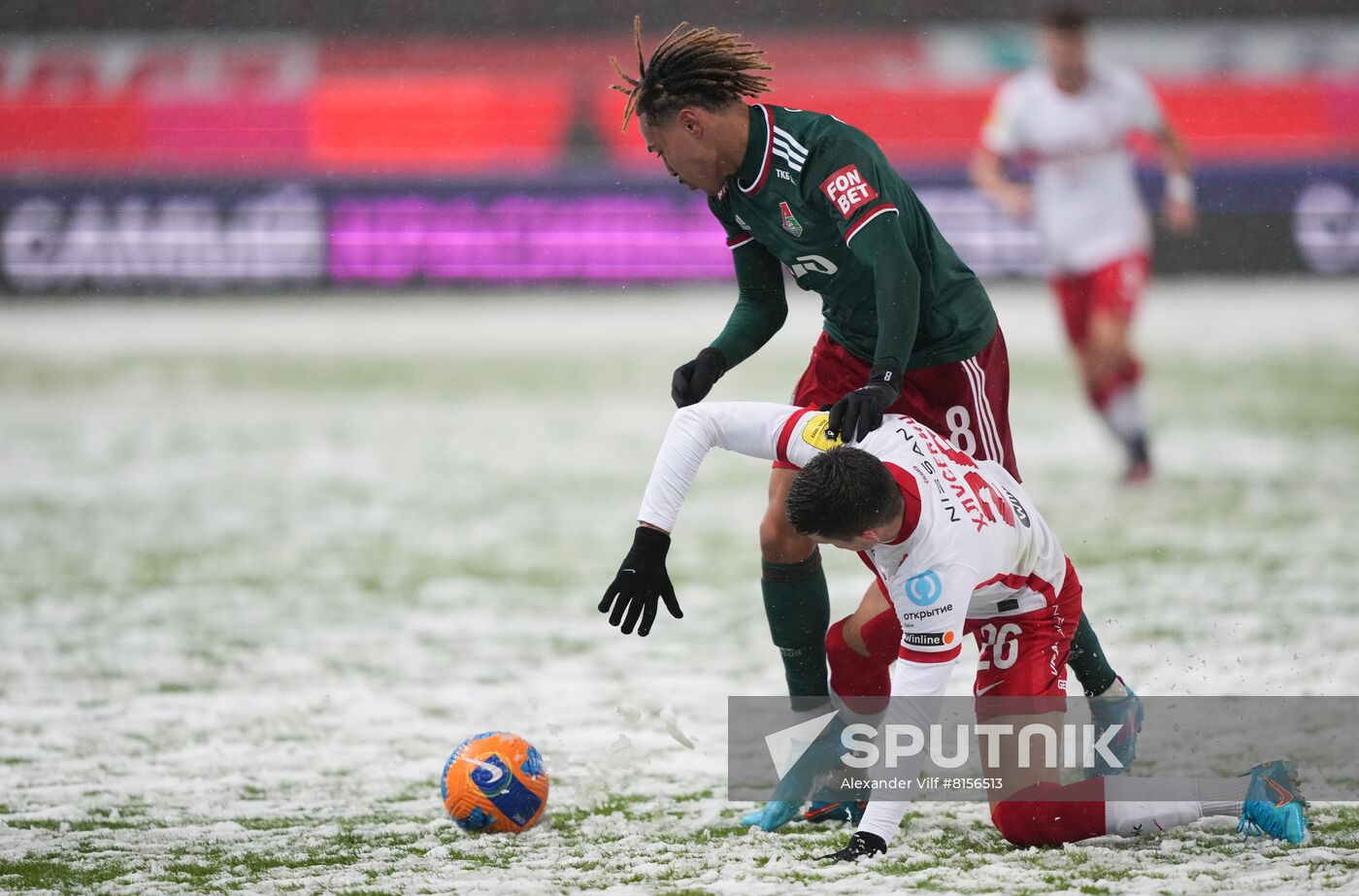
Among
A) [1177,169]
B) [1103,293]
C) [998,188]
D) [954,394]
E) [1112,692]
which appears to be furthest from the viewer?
[1103,293]

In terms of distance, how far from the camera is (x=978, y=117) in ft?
67.5

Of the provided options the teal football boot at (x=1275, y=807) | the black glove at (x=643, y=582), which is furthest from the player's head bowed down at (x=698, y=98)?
the teal football boot at (x=1275, y=807)

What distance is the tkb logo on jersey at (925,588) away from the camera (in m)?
3.59

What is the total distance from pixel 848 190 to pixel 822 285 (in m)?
0.39

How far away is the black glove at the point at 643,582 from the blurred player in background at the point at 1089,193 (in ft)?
18.3

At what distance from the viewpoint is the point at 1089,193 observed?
9.69m

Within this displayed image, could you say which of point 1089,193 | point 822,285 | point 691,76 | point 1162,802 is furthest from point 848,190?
point 1089,193

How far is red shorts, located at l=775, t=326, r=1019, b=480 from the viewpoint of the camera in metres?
4.25

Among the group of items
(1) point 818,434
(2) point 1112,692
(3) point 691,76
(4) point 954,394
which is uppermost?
(3) point 691,76

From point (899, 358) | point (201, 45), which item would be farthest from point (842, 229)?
point (201, 45)

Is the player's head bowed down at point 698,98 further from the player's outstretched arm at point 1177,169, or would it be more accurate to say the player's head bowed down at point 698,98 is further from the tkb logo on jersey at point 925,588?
the player's outstretched arm at point 1177,169

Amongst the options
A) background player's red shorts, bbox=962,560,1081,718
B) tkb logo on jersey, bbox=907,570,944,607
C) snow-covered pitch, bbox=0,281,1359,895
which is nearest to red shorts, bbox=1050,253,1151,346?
snow-covered pitch, bbox=0,281,1359,895

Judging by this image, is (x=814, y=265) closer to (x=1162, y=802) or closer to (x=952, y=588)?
(x=952, y=588)

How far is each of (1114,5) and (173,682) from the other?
773 inches
